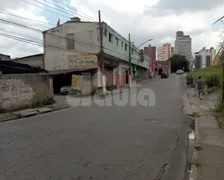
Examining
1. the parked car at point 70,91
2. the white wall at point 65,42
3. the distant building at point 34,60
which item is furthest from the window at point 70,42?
the parked car at point 70,91

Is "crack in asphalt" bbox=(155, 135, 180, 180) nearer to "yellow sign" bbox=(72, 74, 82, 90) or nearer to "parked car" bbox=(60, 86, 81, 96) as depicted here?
"yellow sign" bbox=(72, 74, 82, 90)

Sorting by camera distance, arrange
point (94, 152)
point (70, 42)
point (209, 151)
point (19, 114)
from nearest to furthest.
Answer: point (94, 152), point (209, 151), point (19, 114), point (70, 42)

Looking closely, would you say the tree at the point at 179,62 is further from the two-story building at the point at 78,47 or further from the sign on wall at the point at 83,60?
the sign on wall at the point at 83,60

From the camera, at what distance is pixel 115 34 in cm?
3169

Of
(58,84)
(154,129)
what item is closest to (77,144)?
(154,129)

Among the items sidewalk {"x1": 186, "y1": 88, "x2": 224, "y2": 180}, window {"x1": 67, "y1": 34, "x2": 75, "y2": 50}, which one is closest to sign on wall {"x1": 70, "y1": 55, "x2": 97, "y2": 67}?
window {"x1": 67, "y1": 34, "x2": 75, "y2": 50}

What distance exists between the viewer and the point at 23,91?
500 inches

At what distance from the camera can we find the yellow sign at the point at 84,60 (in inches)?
1029

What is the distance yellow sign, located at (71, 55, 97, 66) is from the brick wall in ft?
38.2

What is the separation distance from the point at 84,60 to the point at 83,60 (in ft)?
0.50

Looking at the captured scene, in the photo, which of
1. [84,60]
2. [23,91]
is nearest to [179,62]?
[84,60]

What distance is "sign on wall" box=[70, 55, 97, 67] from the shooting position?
26.1 meters

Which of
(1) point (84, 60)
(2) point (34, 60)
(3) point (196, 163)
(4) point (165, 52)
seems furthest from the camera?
(4) point (165, 52)

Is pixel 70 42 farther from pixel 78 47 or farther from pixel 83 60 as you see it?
pixel 83 60
